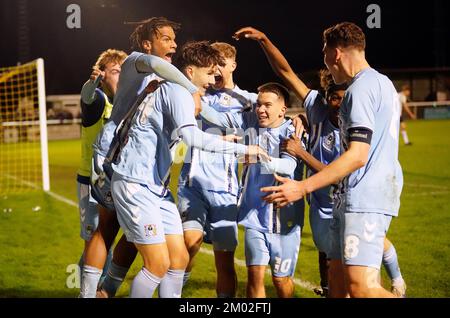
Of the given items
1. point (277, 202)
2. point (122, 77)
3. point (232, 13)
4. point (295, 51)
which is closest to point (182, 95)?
point (122, 77)

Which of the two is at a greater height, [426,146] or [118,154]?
[118,154]

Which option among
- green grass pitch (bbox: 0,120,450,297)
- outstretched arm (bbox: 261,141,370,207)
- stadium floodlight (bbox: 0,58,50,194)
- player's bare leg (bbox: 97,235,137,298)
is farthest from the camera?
stadium floodlight (bbox: 0,58,50,194)

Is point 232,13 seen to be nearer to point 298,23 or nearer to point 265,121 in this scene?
point 298,23

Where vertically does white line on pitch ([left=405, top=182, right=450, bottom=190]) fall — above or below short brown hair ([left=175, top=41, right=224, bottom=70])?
below

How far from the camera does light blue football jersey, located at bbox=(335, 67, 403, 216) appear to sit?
12.4 feet

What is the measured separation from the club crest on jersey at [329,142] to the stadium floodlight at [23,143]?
28.8 ft

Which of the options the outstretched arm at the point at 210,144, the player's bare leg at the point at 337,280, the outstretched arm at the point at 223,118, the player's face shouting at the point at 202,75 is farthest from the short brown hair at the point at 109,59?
the player's bare leg at the point at 337,280

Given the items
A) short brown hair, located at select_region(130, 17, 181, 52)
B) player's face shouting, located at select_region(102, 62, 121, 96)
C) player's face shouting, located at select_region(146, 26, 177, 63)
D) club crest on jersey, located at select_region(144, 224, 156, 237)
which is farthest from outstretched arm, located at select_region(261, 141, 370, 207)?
A: player's face shouting, located at select_region(102, 62, 121, 96)

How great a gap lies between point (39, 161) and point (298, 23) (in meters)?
9.62

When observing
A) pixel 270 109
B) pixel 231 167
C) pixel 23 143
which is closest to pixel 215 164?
pixel 231 167

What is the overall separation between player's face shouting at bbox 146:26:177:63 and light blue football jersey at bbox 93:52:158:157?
0.18 metres

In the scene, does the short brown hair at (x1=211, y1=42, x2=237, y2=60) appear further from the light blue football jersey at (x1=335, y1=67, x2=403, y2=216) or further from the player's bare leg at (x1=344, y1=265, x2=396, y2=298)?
the player's bare leg at (x1=344, y1=265, x2=396, y2=298)

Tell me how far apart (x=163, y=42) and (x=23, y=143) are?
2293cm

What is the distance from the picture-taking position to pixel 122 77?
14.8ft
